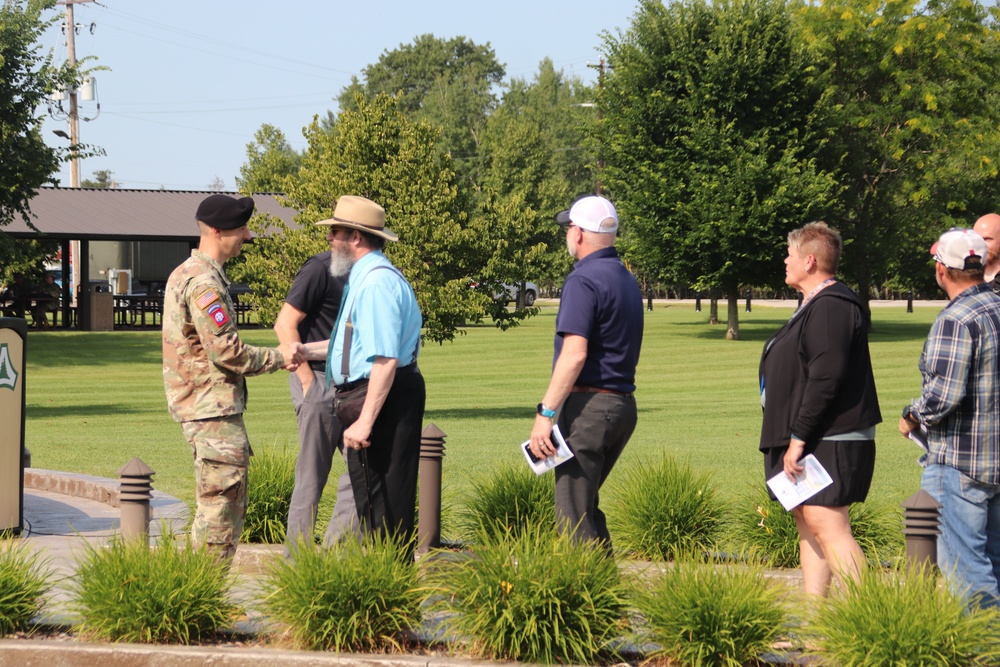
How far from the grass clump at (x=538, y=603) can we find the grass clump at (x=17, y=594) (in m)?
1.89

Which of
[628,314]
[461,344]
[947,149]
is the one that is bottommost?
[461,344]

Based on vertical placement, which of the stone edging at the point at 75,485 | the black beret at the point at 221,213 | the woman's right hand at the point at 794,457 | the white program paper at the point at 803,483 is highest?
the black beret at the point at 221,213

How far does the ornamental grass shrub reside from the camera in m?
7.11

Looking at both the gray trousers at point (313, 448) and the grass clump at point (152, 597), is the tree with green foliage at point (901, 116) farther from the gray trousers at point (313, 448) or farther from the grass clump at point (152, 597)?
the grass clump at point (152, 597)

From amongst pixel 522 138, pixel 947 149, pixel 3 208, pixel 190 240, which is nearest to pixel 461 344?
pixel 190 240

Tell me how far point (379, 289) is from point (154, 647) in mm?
1874

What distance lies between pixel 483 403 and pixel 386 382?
1724cm

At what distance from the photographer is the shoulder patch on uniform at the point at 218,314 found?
5836 millimetres

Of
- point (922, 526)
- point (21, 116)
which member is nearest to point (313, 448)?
point (922, 526)

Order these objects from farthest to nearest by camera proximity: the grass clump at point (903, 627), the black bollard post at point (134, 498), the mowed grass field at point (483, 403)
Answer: the mowed grass field at point (483, 403)
the black bollard post at point (134, 498)
the grass clump at point (903, 627)

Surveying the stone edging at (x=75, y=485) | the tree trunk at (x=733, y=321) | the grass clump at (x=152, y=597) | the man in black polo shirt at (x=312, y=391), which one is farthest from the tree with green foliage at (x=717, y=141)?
the grass clump at (x=152, y=597)

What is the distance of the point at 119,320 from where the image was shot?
47844 millimetres

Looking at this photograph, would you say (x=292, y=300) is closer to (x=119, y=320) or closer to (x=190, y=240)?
(x=190, y=240)

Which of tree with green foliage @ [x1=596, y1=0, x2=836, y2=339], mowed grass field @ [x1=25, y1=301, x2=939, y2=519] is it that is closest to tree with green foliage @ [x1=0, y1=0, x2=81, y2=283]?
mowed grass field @ [x1=25, y1=301, x2=939, y2=519]
